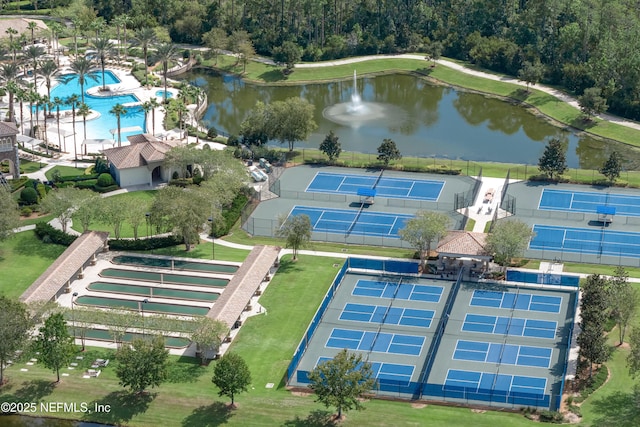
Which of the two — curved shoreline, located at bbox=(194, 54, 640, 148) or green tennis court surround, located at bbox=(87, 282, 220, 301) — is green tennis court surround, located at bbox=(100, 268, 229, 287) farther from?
curved shoreline, located at bbox=(194, 54, 640, 148)

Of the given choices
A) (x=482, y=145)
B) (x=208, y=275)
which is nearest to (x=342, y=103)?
(x=482, y=145)

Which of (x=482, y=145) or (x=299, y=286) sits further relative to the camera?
(x=482, y=145)

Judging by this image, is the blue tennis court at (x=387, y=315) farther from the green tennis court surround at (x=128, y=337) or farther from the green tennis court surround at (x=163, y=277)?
the green tennis court surround at (x=128, y=337)

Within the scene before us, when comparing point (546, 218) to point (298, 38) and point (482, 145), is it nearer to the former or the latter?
point (482, 145)

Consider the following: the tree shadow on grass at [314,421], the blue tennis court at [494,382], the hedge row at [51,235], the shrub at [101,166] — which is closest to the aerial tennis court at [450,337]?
the blue tennis court at [494,382]

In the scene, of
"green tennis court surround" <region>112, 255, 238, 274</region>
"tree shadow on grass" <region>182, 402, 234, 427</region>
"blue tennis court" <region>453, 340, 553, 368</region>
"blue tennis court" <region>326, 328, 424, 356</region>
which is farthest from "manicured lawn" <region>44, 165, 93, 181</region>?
"blue tennis court" <region>453, 340, 553, 368</region>

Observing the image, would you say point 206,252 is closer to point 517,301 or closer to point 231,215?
point 231,215

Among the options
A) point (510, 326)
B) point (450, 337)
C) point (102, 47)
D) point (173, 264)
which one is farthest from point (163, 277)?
point (102, 47)
